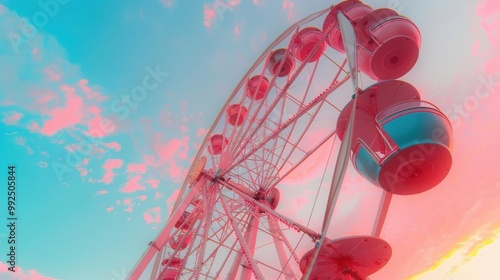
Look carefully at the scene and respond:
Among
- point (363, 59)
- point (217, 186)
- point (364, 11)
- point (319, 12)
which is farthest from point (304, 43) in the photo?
point (217, 186)

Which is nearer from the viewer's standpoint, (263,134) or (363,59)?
(363,59)

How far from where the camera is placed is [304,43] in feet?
37.1

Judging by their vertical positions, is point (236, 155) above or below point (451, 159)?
above

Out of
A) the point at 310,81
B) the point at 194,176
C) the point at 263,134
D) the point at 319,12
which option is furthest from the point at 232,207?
the point at 319,12

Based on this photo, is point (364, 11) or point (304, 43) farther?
point (304, 43)

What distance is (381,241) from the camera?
6.40 meters

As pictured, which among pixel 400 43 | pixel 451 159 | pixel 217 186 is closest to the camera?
pixel 451 159

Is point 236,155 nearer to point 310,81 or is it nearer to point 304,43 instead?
point 310,81

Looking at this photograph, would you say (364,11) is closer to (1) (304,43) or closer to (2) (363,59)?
(2) (363,59)

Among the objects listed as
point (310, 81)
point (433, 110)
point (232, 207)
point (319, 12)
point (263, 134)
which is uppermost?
point (319, 12)

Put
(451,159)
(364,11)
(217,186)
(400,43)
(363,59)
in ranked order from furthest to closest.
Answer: (217,186)
(364,11)
(363,59)
(400,43)
(451,159)

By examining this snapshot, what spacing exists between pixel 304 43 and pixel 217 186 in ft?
19.1

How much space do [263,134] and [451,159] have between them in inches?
253

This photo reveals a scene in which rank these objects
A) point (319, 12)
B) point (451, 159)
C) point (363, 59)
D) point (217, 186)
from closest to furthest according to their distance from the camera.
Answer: point (451, 159), point (363, 59), point (319, 12), point (217, 186)
